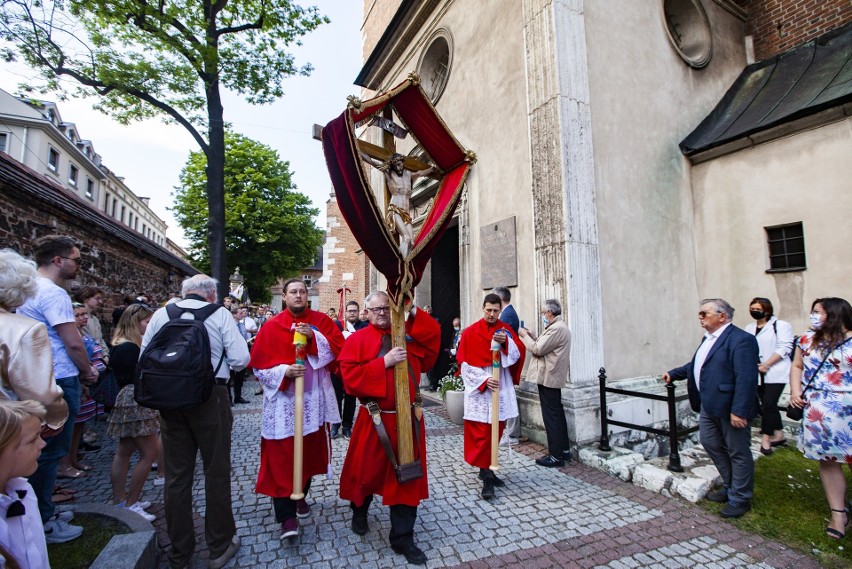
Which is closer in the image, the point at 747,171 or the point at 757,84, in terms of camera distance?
the point at 747,171

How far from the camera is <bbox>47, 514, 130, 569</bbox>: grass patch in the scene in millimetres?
2518

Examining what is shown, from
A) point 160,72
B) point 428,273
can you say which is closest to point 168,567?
point 428,273

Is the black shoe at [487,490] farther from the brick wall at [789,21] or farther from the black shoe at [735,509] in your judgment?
the brick wall at [789,21]

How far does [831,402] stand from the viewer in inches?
126

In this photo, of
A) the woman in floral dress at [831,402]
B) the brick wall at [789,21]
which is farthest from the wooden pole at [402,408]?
the brick wall at [789,21]

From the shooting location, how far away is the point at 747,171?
6.49 m

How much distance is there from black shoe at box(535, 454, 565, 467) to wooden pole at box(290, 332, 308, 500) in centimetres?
281

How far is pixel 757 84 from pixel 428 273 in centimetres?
717

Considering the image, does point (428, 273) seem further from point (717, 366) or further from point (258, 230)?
point (258, 230)

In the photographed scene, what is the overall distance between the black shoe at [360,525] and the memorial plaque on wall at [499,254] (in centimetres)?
405

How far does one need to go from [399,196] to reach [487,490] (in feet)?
9.34

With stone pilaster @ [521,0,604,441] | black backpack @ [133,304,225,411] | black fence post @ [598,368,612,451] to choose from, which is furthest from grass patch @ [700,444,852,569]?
black backpack @ [133,304,225,411]

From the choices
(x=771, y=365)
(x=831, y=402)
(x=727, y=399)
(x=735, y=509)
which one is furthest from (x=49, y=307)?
(x=771, y=365)

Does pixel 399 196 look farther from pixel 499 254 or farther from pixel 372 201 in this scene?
pixel 499 254
